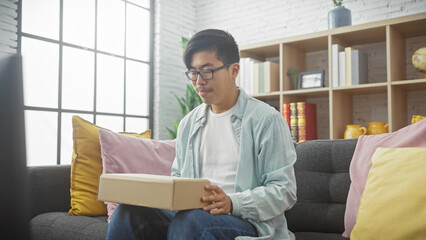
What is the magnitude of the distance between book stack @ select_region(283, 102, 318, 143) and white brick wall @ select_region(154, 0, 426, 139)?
11.4 inches

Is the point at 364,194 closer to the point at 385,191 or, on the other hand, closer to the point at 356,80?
the point at 385,191

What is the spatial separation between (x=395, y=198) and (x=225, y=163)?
22.5 inches

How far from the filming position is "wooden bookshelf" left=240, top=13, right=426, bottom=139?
2998mm

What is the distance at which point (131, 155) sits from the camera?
6.39ft

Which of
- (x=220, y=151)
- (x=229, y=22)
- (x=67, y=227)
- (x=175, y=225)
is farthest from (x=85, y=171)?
(x=229, y=22)

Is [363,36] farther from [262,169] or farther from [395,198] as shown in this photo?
[262,169]

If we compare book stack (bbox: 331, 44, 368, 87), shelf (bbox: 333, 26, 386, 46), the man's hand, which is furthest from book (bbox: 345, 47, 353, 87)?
the man's hand

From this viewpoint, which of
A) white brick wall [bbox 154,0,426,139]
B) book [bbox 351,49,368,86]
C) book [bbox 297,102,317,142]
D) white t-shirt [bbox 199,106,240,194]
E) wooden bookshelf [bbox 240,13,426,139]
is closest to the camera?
white t-shirt [bbox 199,106,240,194]

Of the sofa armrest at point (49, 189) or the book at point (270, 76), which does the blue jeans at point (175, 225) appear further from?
the book at point (270, 76)

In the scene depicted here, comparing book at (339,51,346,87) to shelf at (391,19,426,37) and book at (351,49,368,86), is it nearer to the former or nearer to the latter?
book at (351,49,368,86)

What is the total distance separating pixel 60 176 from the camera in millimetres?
1984

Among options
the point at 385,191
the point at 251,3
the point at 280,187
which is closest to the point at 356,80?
the point at 251,3

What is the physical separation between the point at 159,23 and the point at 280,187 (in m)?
3.35

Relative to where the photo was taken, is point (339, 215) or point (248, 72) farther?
point (248, 72)
